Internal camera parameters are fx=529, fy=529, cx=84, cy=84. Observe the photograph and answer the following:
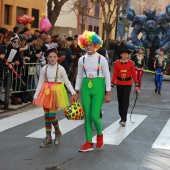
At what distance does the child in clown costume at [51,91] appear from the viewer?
878 cm

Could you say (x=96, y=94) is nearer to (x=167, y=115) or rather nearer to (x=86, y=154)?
(x=86, y=154)

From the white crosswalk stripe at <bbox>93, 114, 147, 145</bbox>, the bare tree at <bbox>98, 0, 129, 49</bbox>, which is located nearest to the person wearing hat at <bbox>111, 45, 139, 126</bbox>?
the white crosswalk stripe at <bbox>93, 114, 147, 145</bbox>

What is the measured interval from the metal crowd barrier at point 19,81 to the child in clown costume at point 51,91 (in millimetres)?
4282

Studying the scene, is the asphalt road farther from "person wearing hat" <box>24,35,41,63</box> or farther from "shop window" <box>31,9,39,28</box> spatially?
"shop window" <box>31,9,39,28</box>

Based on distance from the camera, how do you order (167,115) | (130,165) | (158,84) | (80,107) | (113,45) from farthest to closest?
(113,45) < (158,84) < (167,115) < (80,107) < (130,165)

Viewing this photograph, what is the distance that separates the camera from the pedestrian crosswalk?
962cm

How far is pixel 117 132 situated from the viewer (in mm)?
10500

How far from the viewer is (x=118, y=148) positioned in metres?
8.92

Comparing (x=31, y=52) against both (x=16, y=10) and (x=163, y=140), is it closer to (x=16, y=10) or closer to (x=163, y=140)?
(x=163, y=140)

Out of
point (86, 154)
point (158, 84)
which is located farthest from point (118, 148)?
point (158, 84)

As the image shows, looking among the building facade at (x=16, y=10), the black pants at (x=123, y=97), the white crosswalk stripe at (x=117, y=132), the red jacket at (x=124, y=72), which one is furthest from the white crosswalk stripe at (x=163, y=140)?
the building facade at (x=16, y=10)

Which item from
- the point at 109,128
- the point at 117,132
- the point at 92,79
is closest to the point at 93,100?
the point at 92,79

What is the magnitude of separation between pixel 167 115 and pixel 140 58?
6.14m

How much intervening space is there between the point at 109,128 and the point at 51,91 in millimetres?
2533
